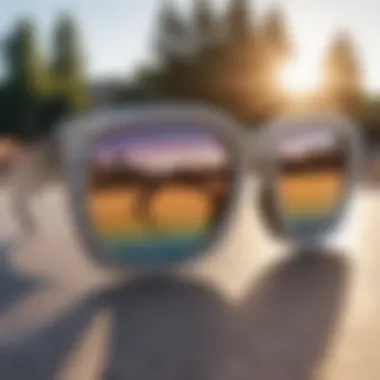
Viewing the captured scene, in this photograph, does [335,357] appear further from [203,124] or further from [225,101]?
[225,101]

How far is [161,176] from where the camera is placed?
1.14 feet

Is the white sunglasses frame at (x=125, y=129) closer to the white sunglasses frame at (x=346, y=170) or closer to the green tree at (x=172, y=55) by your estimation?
the white sunglasses frame at (x=346, y=170)

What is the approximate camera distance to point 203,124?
1.19 feet

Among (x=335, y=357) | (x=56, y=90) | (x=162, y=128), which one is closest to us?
(x=335, y=357)

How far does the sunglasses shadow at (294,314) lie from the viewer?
23cm

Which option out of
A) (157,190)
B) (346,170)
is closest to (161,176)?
(157,190)

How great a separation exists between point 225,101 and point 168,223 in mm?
260

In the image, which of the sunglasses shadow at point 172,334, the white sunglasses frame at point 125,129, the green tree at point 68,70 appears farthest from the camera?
the green tree at point 68,70

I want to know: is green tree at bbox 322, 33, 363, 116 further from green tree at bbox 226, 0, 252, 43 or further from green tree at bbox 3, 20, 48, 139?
green tree at bbox 3, 20, 48, 139

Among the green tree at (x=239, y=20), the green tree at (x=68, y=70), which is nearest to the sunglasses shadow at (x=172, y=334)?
the green tree at (x=68, y=70)

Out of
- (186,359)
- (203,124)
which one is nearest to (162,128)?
(203,124)

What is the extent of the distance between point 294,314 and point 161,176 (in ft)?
0.29

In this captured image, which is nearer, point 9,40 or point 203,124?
point 203,124

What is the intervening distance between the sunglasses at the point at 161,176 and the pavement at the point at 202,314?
1 cm
